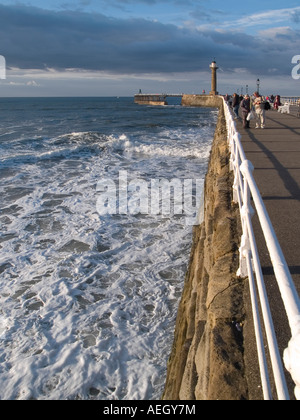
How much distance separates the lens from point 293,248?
3518 millimetres

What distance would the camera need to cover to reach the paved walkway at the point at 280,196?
9.10 ft

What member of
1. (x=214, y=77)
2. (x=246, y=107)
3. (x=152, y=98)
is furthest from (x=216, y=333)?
(x=152, y=98)

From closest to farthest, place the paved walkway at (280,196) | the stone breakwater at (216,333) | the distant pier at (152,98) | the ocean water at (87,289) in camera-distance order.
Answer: the stone breakwater at (216,333) → the paved walkway at (280,196) → the ocean water at (87,289) → the distant pier at (152,98)

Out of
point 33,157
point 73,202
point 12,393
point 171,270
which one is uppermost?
point 33,157

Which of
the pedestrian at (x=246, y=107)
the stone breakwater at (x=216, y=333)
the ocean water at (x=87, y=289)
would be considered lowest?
the ocean water at (x=87, y=289)

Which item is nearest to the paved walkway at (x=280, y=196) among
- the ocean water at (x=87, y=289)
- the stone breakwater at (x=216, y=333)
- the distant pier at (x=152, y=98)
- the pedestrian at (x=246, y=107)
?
the stone breakwater at (x=216, y=333)

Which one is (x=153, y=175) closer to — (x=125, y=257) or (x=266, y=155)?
(x=266, y=155)

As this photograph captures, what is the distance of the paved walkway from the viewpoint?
2.77m

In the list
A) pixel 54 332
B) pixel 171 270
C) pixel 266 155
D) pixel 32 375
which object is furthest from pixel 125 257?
pixel 266 155

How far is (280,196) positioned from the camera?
525cm

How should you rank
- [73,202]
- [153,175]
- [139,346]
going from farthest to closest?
[153,175], [73,202], [139,346]

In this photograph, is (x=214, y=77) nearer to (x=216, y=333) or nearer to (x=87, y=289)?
(x=87, y=289)

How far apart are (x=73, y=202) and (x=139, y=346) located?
20.5ft

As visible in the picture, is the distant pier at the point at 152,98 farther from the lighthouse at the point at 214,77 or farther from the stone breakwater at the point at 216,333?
the stone breakwater at the point at 216,333
